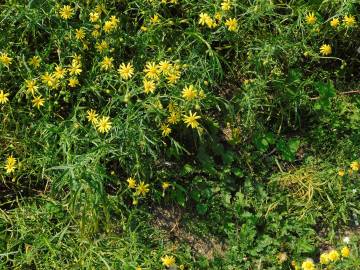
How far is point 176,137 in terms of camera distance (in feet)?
12.8

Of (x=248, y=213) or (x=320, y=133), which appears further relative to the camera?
(x=320, y=133)

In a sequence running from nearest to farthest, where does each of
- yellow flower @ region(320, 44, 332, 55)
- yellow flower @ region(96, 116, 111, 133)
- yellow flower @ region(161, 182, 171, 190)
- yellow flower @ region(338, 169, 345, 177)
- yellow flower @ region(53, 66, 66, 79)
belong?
yellow flower @ region(96, 116, 111, 133), yellow flower @ region(53, 66, 66, 79), yellow flower @ region(161, 182, 171, 190), yellow flower @ region(338, 169, 345, 177), yellow flower @ region(320, 44, 332, 55)

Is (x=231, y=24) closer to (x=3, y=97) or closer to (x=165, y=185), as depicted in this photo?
(x=165, y=185)

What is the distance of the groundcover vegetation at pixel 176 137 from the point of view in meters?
3.49

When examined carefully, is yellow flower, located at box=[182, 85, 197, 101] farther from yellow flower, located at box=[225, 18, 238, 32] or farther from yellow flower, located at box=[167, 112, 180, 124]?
yellow flower, located at box=[225, 18, 238, 32]

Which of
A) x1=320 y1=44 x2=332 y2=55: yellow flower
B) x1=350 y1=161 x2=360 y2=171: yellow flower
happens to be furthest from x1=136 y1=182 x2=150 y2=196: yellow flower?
x1=320 y1=44 x2=332 y2=55: yellow flower

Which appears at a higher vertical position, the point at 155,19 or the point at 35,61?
the point at 155,19

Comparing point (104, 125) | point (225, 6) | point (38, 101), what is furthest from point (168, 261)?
point (225, 6)

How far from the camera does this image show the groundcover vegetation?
3490 millimetres

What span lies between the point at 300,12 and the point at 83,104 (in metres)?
1.56

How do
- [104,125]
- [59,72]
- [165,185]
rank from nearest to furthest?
[104,125] → [59,72] → [165,185]

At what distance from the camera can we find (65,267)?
3.44 m

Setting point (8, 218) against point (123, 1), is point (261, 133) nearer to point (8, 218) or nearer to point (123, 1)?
point (123, 1)

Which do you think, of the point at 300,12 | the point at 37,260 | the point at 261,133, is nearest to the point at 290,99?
the point at 261,133
